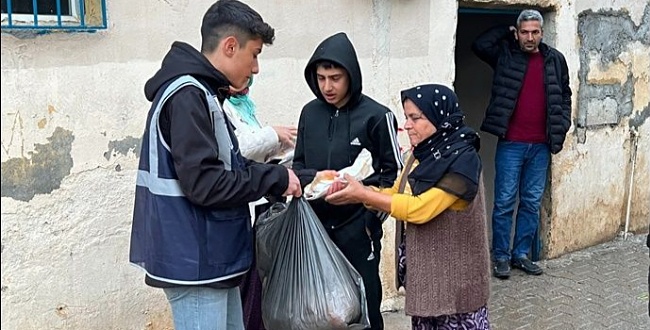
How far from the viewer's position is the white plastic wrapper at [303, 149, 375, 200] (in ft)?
9.25

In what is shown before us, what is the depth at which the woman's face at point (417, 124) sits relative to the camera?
283cm

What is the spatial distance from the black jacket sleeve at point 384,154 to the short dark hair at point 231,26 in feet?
3.04

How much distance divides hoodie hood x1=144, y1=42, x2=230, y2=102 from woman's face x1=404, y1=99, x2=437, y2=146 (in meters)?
0.79

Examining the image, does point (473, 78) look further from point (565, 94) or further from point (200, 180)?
point (200, 180)

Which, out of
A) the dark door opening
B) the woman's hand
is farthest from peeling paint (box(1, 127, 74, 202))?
the dark door opening

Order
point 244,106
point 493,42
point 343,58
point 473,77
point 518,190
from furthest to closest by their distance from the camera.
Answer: point 473,77 < point 518,190 < point 493,42 < point 244,106 < point 343,58

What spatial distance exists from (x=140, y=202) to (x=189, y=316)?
0.42 metres

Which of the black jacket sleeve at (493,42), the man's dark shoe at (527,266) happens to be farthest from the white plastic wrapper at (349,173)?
the man's dark shoe at (527,266)

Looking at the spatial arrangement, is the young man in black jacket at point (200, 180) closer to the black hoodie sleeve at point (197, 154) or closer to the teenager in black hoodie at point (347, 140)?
the black hoodie sleeve at point (197, 154)

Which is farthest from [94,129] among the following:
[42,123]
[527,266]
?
[527,266]

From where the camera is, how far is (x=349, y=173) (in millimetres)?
2973

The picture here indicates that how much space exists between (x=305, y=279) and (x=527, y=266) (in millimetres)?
3201

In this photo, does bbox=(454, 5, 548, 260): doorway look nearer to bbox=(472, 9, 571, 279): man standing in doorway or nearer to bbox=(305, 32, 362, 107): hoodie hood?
bbox=(472, 9, 571, 279): man standing in doorway

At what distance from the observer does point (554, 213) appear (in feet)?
18.7
